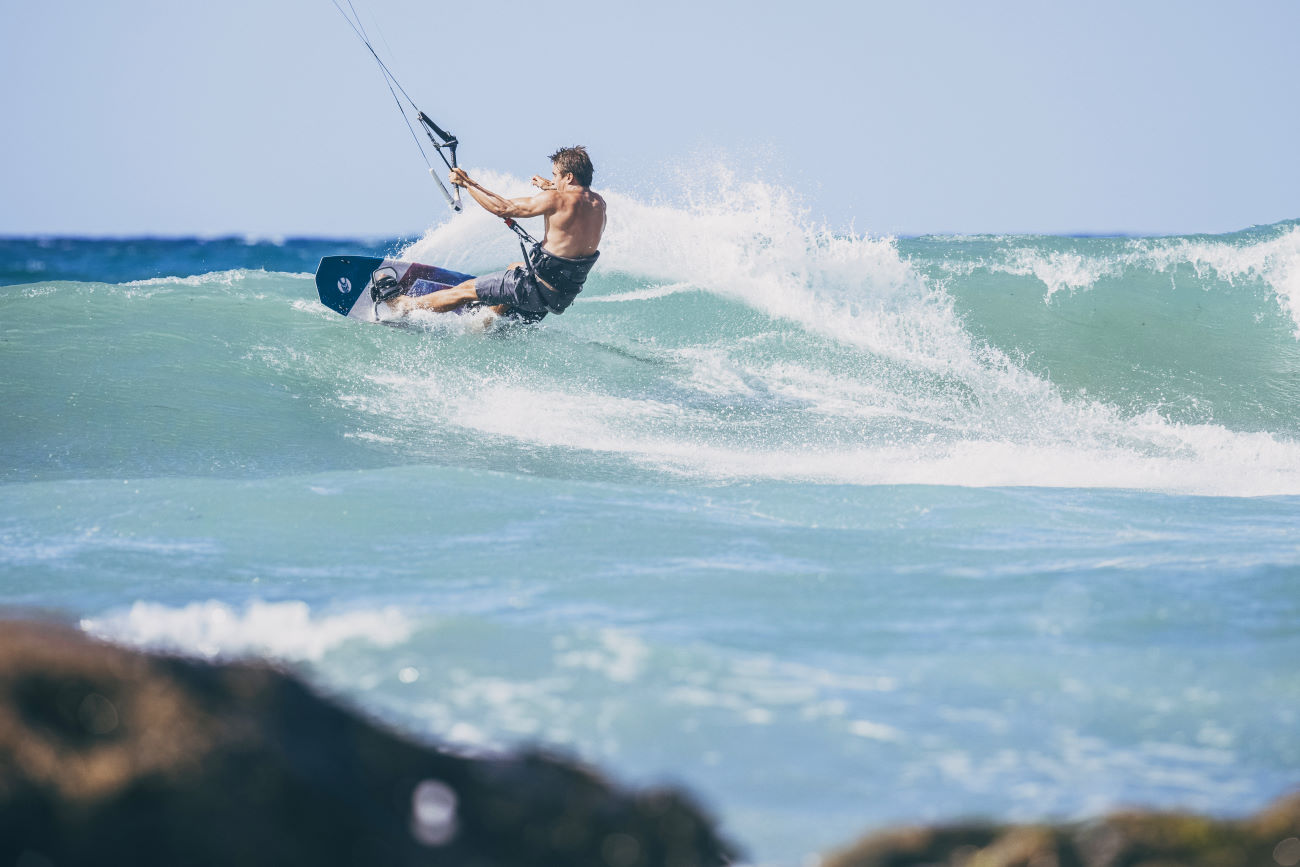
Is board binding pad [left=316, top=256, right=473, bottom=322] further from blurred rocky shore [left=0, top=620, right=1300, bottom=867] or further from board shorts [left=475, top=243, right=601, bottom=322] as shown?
blurred rocky shore [left=0, top=620, right=1300, bottom=867]

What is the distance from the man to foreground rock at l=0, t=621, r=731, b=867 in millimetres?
6378

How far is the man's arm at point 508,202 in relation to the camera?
826 cm

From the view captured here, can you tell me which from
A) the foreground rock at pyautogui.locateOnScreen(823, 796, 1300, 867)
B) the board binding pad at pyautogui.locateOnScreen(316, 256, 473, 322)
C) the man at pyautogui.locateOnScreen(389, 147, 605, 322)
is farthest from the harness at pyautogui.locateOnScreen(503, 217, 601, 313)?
the foreground rock at pyautogui.locateOnScreen(823, 796, 1300, 867)

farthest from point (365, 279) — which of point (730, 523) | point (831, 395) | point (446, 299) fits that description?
point (730, 523)

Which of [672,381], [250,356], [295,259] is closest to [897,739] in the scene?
[672,381]

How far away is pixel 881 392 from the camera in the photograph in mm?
9344

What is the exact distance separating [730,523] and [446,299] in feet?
16.5

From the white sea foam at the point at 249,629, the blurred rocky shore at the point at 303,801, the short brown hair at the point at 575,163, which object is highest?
the short brown hair at the point at 575,163

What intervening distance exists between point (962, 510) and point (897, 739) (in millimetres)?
2703

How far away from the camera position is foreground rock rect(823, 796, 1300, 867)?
2.13m

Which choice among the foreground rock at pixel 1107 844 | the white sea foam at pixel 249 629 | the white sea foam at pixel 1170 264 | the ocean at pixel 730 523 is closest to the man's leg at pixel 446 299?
the ocean at pixel 730 523

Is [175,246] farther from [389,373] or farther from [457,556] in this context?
[457,556]

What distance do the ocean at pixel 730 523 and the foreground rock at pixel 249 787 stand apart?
31 cm

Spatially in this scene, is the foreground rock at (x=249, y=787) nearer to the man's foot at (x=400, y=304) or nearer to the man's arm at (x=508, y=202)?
the man's arm at (x=508, y=202)
